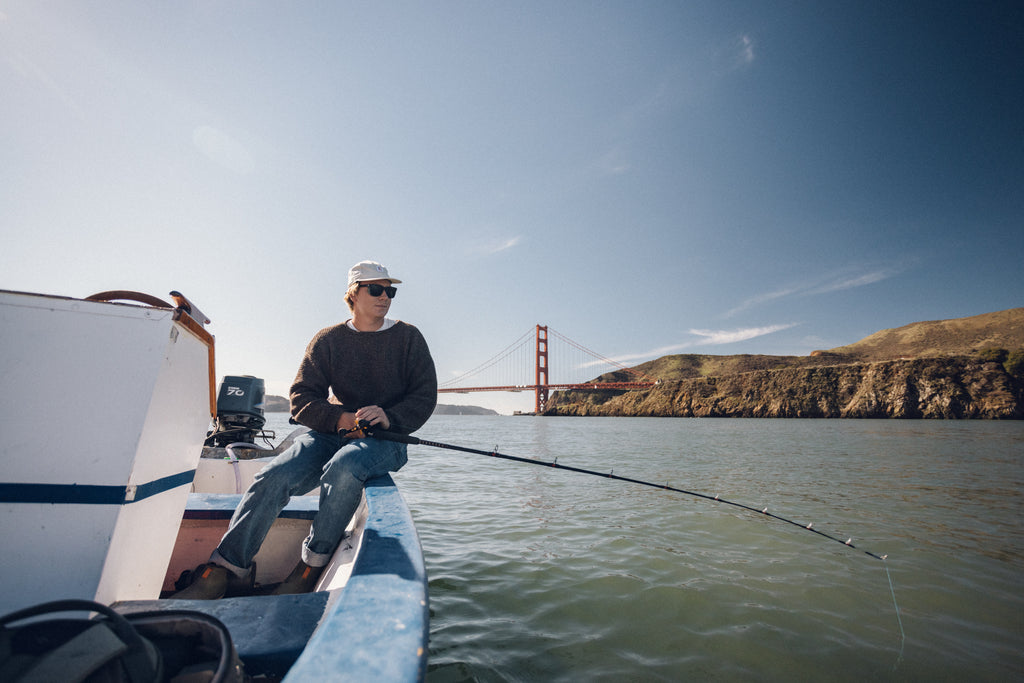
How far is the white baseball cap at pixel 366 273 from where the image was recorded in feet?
9.30

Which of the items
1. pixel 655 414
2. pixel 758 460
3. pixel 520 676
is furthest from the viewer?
pixel 655 414

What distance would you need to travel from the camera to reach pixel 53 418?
1.09 m

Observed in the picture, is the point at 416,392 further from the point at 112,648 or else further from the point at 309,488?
the point at 112,648

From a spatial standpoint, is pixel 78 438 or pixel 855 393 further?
pixel 855 393

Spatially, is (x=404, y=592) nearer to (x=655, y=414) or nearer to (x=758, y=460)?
(x=758, y=460)

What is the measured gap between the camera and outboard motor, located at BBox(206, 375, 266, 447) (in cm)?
510

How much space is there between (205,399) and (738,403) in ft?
203

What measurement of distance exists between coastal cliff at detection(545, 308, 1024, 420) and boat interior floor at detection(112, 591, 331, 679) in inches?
2220

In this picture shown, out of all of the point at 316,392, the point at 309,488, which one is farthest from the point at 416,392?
the point at 309,488

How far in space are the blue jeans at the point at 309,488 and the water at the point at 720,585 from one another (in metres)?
0.90

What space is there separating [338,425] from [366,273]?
102 cm

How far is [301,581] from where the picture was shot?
1943 mm

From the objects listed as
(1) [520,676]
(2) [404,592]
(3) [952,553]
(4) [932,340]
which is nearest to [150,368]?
(2) [404,592]

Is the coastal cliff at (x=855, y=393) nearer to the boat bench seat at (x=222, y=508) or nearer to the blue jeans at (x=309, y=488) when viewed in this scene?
the blue jeans at (x=309, y=488)
